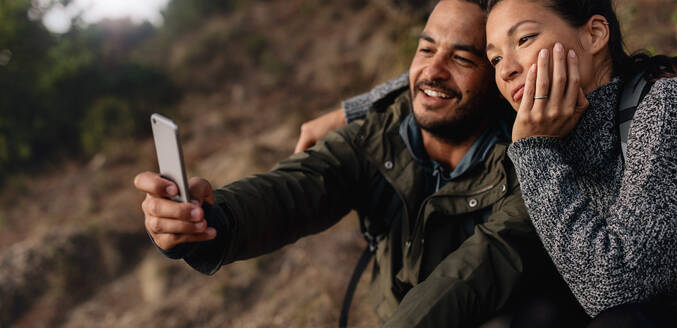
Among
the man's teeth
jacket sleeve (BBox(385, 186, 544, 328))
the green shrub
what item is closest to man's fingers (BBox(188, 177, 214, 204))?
jacket sleeve (BBox(385, 186, 544, 328))

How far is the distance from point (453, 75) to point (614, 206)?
0.92 m

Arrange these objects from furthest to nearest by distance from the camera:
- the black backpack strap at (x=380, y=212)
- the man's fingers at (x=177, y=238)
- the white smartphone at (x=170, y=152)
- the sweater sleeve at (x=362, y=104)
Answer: the sweater sleeve at (x=362, y=104) → the black backpack strap at (x=380, y=212) → the man's fingers at (x=177, y=238) → the white smartphone at (x=170, y=152)

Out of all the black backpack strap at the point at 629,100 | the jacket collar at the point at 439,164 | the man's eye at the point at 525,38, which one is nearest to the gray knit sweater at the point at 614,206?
the black backpack strap at the point at 629,100

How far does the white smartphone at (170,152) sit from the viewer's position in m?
1.17

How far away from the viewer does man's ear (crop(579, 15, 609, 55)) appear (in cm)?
157

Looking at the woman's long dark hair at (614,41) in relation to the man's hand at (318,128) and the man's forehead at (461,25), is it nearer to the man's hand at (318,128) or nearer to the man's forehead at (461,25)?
the man's forehead at (461,25)

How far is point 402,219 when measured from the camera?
2.12m

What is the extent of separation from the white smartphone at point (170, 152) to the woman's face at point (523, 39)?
3.42 ft

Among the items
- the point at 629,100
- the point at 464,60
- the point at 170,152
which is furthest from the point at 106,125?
the point at 629,100

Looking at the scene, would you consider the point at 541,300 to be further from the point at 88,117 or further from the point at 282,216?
the point at 88,117

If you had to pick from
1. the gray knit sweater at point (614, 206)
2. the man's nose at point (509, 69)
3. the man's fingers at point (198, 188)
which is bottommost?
the gray knit sweater at point (614, 206)

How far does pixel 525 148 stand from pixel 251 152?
623cm

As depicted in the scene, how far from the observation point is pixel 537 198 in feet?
4.65

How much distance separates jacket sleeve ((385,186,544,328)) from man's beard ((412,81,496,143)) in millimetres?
546
